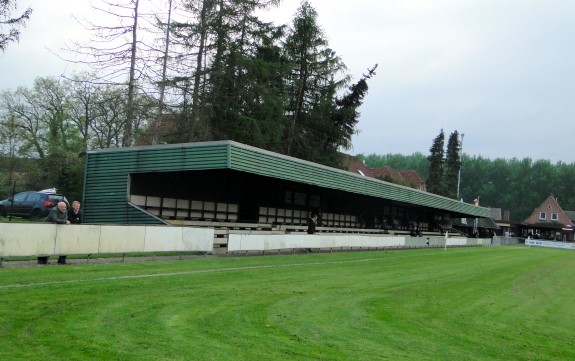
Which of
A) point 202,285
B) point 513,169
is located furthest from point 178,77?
point 513,169

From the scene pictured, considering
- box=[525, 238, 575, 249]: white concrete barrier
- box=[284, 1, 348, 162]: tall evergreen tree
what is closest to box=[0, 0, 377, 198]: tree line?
box=[284, 1, 348, 162]: tall evergreen tree

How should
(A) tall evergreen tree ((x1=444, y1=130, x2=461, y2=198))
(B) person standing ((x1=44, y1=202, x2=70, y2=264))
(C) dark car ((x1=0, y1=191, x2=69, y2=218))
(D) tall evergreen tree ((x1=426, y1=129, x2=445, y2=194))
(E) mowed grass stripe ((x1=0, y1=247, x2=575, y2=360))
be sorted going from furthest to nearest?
(A) tall evergreen tree ((x1=444, y1=130, x2=461, y2=198)) → (D) tall evergreen tree ((x1=426, y1=129, x2=445, y2=194)) → (C) dark car ((x1=0, y1=191, x2=69, y2=218)) → (B) person standing ((x1=44, y1=202, x2=70, y2=264)) → (E) mowed grass stripe ((x1=0, y1=247, x2=575, y2=360))

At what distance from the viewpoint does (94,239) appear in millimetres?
17422

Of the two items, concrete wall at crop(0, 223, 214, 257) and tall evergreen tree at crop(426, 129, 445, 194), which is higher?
tall evergreen tree at crop(426, 129, 445, 194)

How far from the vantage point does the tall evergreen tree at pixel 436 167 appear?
97.2 metres

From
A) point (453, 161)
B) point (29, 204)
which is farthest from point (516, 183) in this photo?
point (29, 204)

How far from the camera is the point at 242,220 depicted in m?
34.4

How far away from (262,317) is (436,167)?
9149 cm

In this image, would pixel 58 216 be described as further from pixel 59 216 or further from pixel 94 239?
pixel 94 239

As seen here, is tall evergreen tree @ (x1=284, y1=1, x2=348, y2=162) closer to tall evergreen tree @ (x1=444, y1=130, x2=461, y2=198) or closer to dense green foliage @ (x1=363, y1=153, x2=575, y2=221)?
tall evergreen tree @ (x1=444, y1=130, x2=461, y2=198)

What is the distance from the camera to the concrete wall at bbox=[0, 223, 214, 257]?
49.6ft

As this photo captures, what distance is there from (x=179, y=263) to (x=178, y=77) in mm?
16872

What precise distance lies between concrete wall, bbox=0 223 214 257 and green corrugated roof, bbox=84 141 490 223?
333cm

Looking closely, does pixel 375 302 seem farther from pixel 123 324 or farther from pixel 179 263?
pixel 179 263
